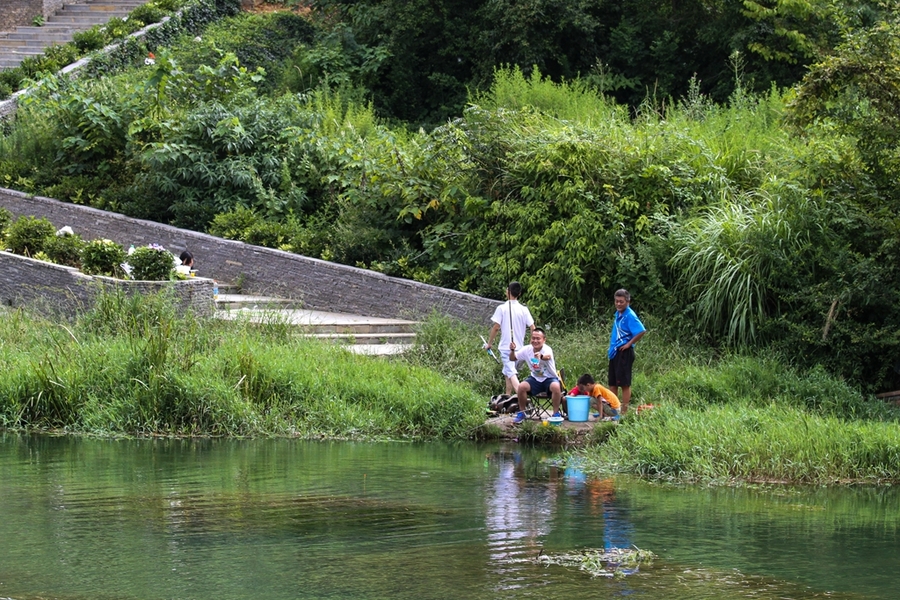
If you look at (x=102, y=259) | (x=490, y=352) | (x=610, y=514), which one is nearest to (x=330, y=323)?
(x=102, y=259)

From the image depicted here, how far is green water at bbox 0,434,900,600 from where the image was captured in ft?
27.2

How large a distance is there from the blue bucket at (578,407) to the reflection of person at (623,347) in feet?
1.80

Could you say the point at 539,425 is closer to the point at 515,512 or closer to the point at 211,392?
the point at 211,392

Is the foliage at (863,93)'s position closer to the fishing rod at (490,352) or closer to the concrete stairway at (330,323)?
the fishing rod at (490,352)

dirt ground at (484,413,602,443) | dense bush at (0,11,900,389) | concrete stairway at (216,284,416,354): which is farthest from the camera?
concrete stairway at (216,284,416,354)

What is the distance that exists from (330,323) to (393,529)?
9365 millimetres

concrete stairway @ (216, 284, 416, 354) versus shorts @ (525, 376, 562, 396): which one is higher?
concrete stairway @ (216, 284, 416, 354)

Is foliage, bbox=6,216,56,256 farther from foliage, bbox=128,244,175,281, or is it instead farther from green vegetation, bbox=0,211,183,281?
foliage, bbox=128,244,175,281

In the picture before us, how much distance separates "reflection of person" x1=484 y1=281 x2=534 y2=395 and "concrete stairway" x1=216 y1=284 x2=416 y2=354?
231 centimetres

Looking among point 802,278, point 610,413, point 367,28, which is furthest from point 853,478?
point 367,28

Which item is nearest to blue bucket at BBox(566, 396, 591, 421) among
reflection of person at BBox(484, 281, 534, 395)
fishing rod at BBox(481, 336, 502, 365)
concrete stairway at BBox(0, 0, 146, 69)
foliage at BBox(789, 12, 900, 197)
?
reflection of person at BBox(484, 281, 534, 395)

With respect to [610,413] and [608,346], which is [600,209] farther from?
[610,413]

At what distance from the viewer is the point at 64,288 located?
61.8ft

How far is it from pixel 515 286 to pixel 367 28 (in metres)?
17.7
